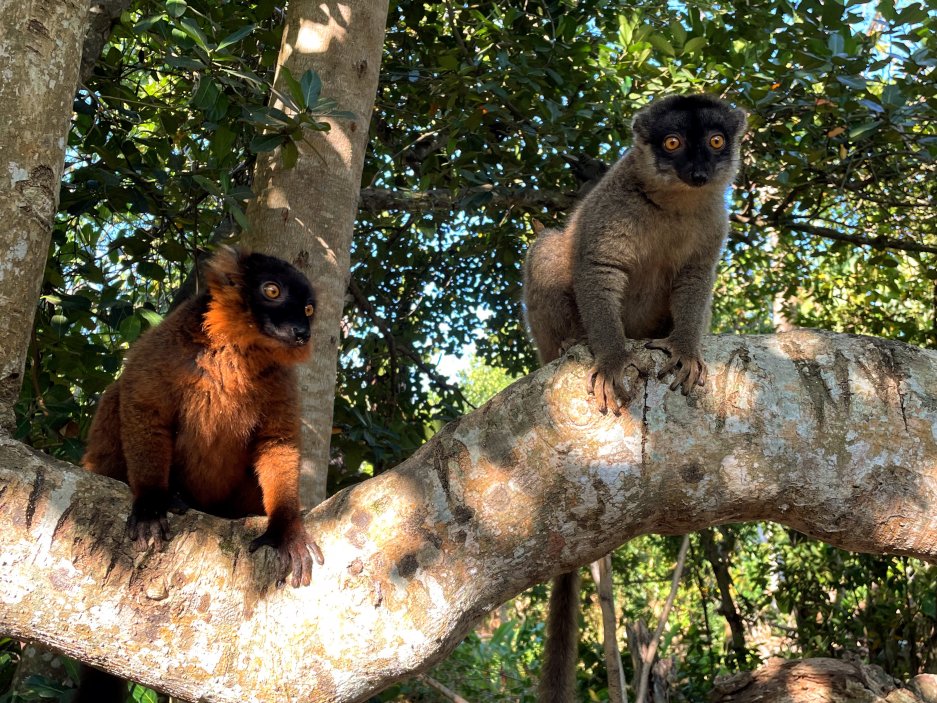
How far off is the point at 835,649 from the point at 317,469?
6098 mm

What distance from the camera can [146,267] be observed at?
516 cm

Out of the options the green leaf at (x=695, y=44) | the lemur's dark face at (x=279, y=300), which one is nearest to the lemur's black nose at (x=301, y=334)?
the lemur's dark face at (x=279, y=300)

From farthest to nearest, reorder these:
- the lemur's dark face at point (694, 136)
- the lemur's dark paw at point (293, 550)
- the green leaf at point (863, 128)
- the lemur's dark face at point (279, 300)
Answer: the green leaf at point (863, 128) < the lemur's dark face at point (694, 136) < the lemur's dark face at point (279, 300) < the lemur's dark paw at point (293, 550)

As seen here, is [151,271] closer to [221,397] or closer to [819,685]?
[221,397]

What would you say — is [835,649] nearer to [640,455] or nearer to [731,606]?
[731,606]

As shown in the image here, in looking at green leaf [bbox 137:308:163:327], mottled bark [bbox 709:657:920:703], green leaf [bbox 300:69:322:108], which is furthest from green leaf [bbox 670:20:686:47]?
mottled bark [bbox 709:657:920:703]

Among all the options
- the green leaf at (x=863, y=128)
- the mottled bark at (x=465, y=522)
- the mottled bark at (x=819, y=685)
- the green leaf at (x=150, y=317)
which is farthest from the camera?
the mottled bark at (x=819, y=685)

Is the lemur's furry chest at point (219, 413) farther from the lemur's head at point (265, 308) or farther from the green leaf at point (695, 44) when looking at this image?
the green leaf at point (695, 44)

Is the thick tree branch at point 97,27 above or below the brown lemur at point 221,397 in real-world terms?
above

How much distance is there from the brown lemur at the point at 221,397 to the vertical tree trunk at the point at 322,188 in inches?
9.0

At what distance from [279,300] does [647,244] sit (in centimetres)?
199

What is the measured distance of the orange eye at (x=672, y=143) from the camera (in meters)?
4.75

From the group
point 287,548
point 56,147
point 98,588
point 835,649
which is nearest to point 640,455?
point 287,548

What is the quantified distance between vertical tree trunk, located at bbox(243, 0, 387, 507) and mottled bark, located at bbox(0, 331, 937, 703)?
135 centimetres
